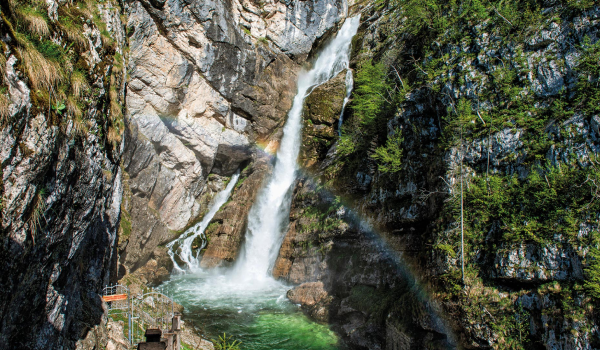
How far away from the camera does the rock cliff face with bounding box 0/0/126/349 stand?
15.1 feet

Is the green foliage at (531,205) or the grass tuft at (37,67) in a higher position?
the grass tuft at (37,67)

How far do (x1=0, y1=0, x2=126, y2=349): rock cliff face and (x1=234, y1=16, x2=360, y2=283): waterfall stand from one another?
1376cm

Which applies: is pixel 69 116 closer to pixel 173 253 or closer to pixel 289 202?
pixel 289 202

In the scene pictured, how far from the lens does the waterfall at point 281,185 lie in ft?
71.5

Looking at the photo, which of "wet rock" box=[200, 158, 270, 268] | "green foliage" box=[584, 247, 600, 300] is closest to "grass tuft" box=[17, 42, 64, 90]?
"green foliage" box=[584, 247, 600, 300]

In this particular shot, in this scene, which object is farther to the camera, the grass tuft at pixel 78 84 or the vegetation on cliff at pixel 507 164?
the vegetation on cliff at pixel 507 164

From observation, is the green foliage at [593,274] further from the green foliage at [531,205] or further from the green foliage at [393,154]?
the green foliage at [393,154]

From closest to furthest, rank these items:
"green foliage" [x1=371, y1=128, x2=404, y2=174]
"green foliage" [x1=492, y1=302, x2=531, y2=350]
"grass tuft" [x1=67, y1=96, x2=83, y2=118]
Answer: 1. "grass tuft" [x1=67, y1=96, x2=83, y2=118]
2. "green foliage" [x1=492, y1=302, x2=531, y2=350]
3. "green foliage" [x1=371, y1=128, x2=404, y2=174]

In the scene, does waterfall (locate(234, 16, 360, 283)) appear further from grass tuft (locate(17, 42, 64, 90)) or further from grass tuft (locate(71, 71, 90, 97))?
grass tuft (locate(17, 42, 64, 90))

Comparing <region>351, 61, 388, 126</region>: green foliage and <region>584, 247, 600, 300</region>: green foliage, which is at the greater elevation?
<region>351, 61, 388, 126</region>: green foliage

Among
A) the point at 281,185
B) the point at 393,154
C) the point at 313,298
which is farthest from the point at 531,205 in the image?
the point at 281,185

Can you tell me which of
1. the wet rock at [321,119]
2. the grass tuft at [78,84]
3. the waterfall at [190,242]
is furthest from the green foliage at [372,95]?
the waterfall at [190,242]

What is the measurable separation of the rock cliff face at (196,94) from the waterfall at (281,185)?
1323 millimetres

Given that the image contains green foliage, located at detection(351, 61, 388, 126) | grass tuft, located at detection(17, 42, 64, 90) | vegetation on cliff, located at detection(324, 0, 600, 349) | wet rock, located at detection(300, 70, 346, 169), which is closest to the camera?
grass tuft, located at detection(17, 42, 64, 90)
